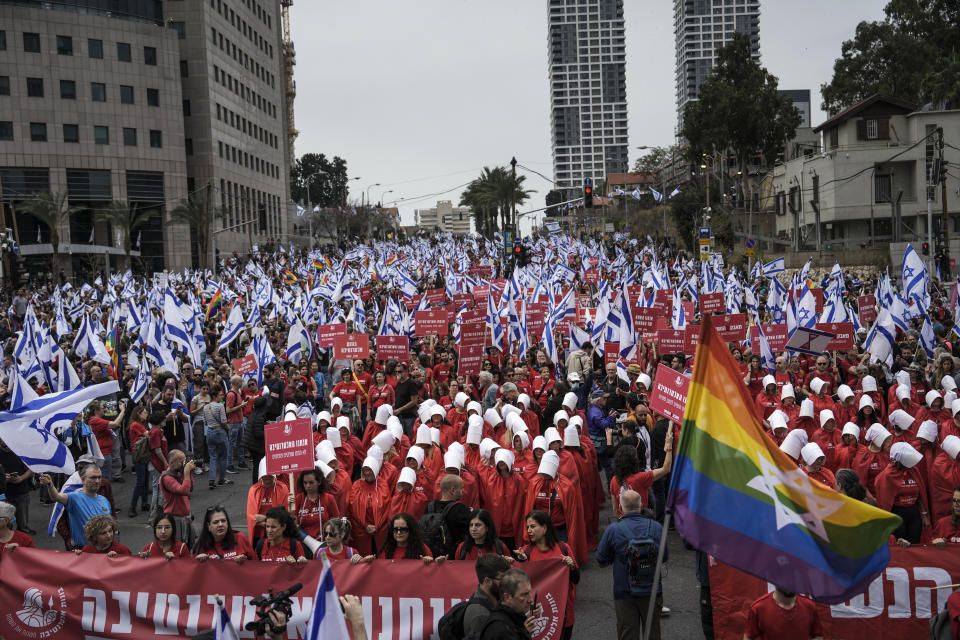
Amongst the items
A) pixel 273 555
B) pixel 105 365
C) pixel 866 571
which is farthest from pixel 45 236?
pixel 866 571

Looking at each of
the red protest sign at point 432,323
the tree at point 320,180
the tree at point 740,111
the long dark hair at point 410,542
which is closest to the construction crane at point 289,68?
the tree at point 320,180

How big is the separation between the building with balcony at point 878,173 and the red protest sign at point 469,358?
34593 millimetres

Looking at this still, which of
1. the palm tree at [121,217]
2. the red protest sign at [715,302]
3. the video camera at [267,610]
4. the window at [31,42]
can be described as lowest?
the video camera at [267,610]

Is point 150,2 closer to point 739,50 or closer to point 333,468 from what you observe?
point 739,50

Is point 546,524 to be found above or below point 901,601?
above

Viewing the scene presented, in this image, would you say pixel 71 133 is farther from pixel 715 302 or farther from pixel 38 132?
pixel 715 302

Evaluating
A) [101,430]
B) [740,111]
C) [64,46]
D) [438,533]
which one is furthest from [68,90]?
[438,533]

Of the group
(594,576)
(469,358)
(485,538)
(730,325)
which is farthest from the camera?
(730,325)

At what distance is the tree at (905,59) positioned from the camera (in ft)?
161

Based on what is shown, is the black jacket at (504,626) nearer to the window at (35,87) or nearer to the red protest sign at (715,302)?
the red protest sign at (715,302)

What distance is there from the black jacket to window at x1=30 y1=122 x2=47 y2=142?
216 feet

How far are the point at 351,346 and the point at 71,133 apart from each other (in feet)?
181

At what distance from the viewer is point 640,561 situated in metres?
6.70

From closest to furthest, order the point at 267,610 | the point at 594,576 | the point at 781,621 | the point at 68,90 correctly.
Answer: the point at 267,610 → the point at 781,621 → the point at 594,576 → the point at 68,90
